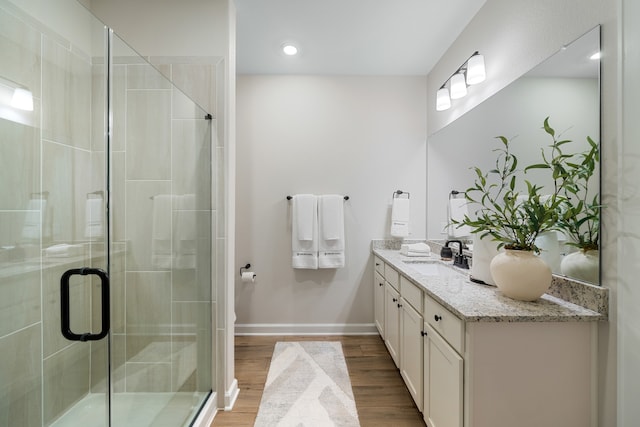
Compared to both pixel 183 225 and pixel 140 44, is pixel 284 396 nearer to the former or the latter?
pixel 183 225

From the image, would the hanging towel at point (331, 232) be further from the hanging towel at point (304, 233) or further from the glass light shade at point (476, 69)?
the glass light shade at point (476, 69)

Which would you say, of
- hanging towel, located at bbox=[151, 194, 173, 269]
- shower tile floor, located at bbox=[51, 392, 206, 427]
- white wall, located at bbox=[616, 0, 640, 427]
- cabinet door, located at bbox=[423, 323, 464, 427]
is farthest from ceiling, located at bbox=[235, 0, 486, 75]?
shower tile floor, located at bbox=[51, 392, 206, 427]

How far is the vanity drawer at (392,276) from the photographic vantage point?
2076mm

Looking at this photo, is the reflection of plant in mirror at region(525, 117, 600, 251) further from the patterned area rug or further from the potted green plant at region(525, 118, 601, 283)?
the patterned area rug

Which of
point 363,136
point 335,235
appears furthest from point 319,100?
point 335,235

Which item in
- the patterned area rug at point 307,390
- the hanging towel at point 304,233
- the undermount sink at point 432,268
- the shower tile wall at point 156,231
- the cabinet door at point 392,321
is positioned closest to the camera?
the shower tile wall at point 156,231

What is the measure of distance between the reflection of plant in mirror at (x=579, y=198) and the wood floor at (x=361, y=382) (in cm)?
129

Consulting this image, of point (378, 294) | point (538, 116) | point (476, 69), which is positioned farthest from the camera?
point (378, 294)

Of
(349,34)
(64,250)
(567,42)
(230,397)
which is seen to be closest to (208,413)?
(230,397)

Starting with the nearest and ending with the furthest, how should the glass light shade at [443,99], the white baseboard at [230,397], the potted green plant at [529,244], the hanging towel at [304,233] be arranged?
the potted green plant at [529,244]
the white baseboard at [230,397]
the glass light shade at [443,99]
the hanging towel at [304,233]

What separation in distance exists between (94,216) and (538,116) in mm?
2138

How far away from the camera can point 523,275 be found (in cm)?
122

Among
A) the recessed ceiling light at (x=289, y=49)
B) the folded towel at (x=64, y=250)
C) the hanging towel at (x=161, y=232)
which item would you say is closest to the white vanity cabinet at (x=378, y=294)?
the hanging towel at (x=161, y=232)

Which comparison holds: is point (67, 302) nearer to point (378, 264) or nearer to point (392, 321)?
point (392, 321)
